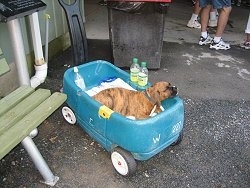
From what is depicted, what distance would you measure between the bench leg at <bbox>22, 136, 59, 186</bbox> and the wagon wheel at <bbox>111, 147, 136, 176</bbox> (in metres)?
0.45

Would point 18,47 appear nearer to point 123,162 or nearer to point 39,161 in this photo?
point 39,161

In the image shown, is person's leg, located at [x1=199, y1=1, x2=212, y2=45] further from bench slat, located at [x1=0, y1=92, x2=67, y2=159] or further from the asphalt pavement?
bench slat, located at [x1=0, y1=92, x2=67, y2=159]

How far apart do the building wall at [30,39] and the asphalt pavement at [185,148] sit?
0.27m

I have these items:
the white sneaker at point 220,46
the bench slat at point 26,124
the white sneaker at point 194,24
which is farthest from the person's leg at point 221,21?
the bench slat at point 26,124

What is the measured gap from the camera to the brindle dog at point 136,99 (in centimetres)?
240

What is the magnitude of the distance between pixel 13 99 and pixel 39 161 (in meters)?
0.47

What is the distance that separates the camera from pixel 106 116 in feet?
7.41

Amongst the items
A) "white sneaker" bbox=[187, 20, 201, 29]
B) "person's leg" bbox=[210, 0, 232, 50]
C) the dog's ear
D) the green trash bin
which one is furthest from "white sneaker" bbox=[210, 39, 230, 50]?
the dog's ear

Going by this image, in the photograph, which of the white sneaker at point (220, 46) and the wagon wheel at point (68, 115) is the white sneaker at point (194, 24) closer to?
the white sneaker at point (220, 46)

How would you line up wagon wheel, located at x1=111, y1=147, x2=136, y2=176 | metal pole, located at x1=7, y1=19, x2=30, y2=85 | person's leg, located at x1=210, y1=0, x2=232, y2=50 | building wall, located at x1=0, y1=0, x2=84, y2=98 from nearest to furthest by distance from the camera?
wagon wheel, located at x1=111, y1=147, x2=136, y2=176 → metal pole, located at x1=7, y1=19, x2=30, y2=85 → building wall, located at x1=0, y1=0, x2=84, y2=98 → person's leg, located at x1=210, y1=0, x2=232, y2=50

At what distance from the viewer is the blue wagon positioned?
84.7 inches

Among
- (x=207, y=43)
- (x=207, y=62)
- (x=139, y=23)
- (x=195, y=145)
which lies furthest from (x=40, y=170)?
(x=207, y=43)

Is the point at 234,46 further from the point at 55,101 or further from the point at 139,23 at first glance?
the point at 55,101

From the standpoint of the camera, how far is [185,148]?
2660mm
